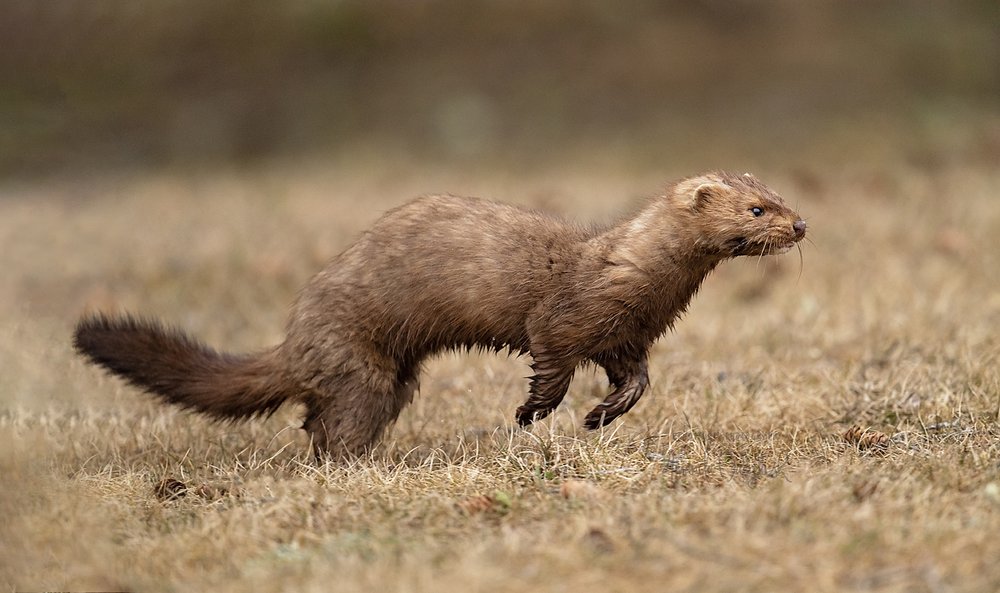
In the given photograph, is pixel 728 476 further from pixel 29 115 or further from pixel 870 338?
pixel 29 115

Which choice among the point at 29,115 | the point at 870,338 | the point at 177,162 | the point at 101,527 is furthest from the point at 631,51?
the point at 101,527

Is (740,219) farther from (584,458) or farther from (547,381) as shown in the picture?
(584,458)

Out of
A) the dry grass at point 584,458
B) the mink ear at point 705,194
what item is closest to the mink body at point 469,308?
the mink ear at point 705,194

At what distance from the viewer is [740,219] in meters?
4.32

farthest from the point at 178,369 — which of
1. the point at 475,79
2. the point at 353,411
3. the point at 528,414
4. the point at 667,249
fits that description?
the point at 475,79

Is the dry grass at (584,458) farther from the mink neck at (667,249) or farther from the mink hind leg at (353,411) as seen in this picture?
the mink neck at (667,249)

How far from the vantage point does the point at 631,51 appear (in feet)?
42.7

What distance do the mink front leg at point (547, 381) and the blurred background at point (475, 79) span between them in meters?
7.40

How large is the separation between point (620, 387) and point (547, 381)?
0.97ft

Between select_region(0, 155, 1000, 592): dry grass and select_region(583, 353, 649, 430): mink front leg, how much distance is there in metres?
0.08

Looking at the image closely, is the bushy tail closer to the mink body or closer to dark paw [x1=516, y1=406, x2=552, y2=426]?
the mink body

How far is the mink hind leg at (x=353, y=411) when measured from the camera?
4473 millimetres

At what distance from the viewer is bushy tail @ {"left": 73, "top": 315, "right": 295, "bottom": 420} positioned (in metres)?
4.56

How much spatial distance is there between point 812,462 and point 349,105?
980 centimetres
